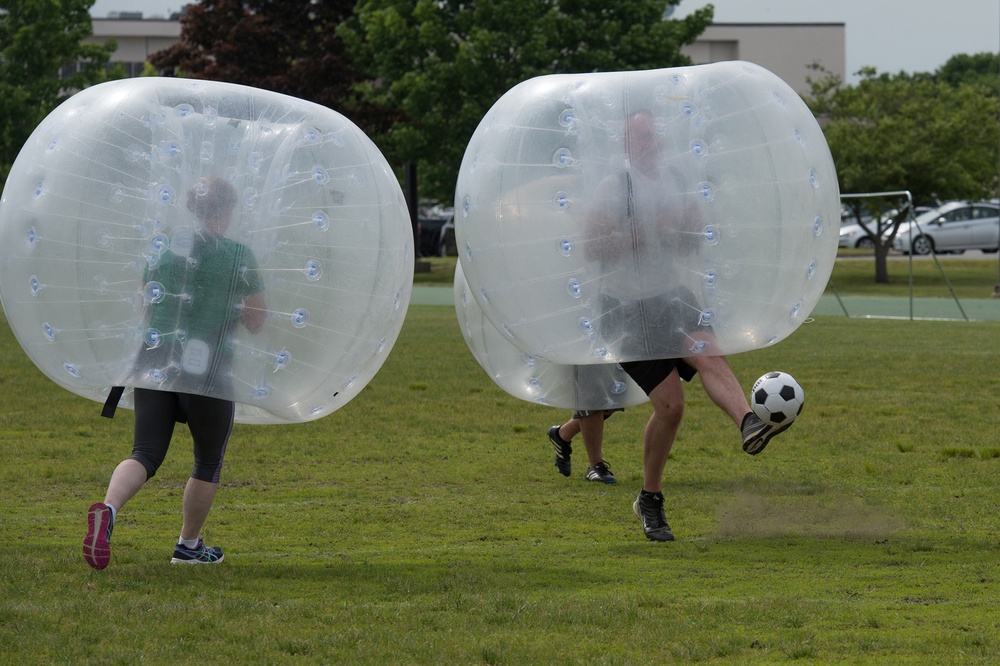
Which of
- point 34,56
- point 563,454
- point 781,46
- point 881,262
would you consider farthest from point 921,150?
point 781,46

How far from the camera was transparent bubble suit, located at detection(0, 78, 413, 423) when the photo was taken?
6.18 metres

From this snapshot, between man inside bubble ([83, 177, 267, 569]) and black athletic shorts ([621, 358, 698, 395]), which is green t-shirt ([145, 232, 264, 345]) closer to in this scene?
man inside bubble ([83, 177, 267, 569])

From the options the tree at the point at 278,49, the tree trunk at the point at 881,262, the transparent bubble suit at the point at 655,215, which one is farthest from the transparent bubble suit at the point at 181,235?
the tree at the point at 278,49

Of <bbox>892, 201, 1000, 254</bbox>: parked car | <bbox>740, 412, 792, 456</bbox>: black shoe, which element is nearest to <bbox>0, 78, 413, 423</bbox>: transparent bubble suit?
<bbox>740, 412, 792, 456</bbox>: black shoe

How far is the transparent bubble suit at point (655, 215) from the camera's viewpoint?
6.79m

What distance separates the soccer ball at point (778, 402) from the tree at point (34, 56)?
34243 millimetres

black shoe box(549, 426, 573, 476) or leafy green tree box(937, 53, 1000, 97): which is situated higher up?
black shoe box(549, 426, 573, 476)

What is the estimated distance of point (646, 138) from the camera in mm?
6816

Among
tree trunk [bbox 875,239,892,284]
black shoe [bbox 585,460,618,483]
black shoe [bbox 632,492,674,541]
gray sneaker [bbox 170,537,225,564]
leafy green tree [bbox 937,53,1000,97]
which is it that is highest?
gray sneaker [bbox 170,537,225,564]

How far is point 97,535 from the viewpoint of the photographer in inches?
236

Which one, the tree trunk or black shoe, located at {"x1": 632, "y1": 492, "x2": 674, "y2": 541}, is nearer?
black shoe, located at {"x1": 632, "y1": 492, "x2": 674, "y2": 541}

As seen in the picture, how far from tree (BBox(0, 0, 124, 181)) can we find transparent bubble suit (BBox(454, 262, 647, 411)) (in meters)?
31.6

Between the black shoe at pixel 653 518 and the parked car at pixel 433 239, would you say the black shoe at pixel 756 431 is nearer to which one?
the black shoe at pixel 653 518

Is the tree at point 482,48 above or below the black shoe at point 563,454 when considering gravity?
above
